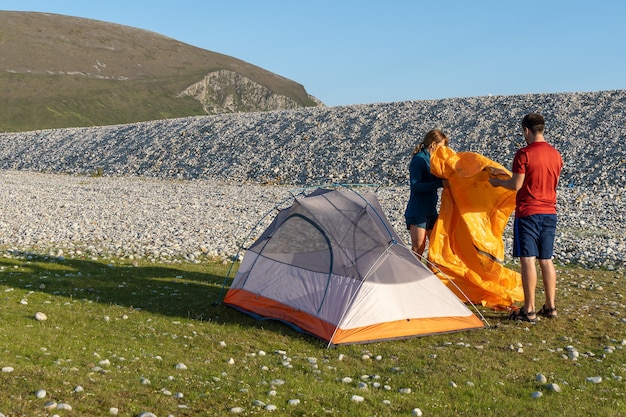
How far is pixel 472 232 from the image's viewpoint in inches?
480

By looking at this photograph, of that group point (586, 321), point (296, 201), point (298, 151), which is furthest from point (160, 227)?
point (298, 151)

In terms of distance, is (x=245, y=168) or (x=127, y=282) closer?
(x=127, y=282)

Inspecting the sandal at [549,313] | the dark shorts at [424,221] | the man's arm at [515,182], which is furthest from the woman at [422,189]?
the sandal at [549,313]

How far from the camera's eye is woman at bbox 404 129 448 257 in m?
12.1

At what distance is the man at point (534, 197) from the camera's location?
424 inches

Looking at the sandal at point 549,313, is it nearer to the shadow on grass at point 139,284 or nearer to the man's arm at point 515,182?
the man's arm at point 515,182

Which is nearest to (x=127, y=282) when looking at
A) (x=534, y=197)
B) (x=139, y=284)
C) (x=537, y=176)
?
(x=139, y=284)

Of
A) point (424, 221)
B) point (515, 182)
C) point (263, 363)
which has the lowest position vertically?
point (263, 363)

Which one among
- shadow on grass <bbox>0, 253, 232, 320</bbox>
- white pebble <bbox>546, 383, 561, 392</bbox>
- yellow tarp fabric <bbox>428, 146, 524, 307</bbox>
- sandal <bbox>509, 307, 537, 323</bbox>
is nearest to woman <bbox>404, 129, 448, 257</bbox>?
yellow tarp fabric <bbox>428, 146, 524, 307</bbox>

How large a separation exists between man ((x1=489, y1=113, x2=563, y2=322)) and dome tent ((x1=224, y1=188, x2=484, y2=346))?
1.41 meters

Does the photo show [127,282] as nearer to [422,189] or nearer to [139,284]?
[139,284]

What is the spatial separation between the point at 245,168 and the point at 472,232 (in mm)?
35541

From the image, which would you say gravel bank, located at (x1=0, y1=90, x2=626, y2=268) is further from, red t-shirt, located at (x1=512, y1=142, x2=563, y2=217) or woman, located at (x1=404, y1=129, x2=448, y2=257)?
red t-shirt, located at (x1=512, y1=142, x2=563, y2=217)

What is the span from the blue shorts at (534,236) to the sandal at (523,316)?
3.47 feet
